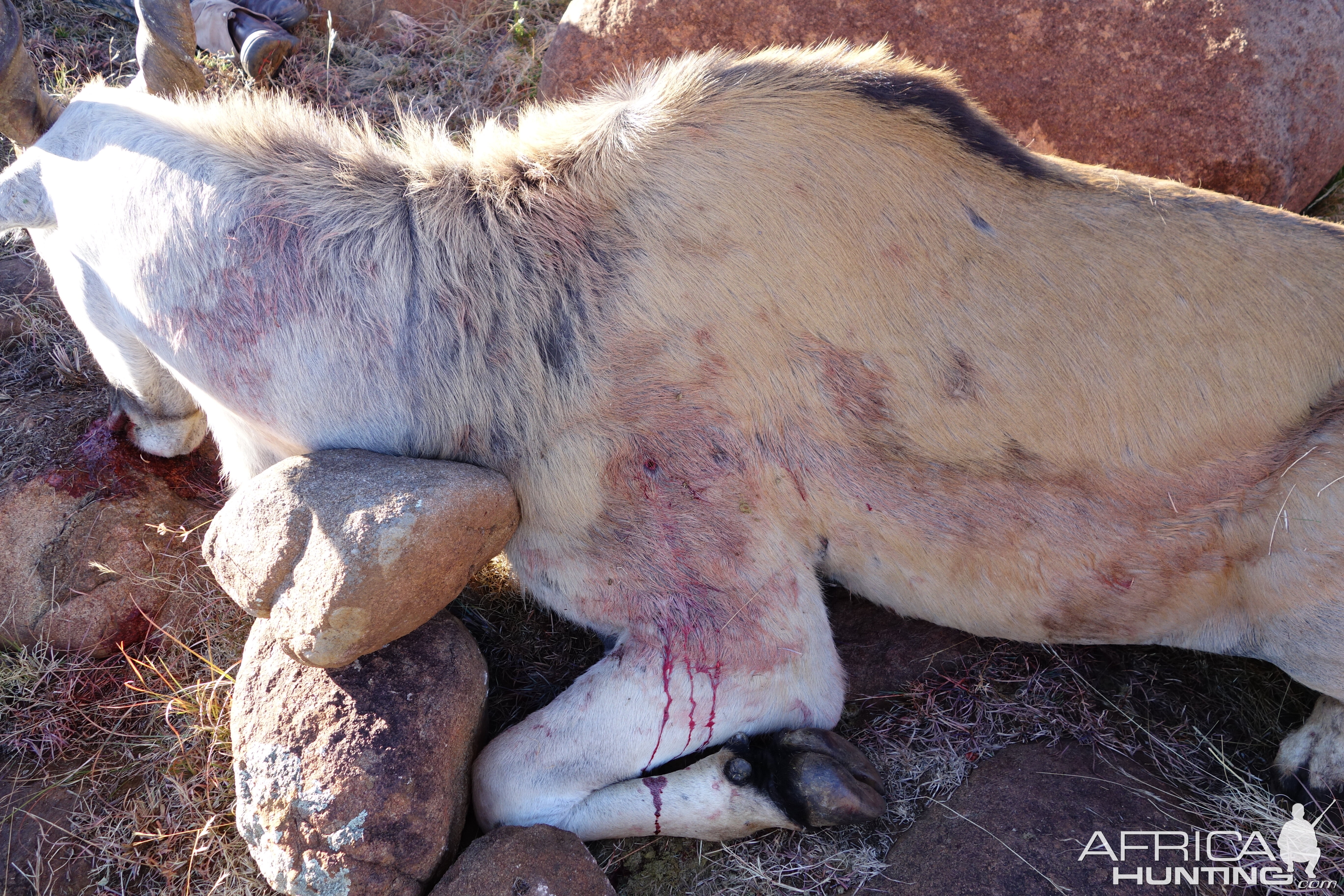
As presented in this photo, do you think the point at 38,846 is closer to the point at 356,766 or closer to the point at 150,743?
the point at 150,743

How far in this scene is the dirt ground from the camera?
2512mm

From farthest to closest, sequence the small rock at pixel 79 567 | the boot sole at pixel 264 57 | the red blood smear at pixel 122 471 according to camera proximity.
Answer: the boot sole at pixel 264 57 → the red blood smear at pixel 122 471 → the small rock at pixel 79 567

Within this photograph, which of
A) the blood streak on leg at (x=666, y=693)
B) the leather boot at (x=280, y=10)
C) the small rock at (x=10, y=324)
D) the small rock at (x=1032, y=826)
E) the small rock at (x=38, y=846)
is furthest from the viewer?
the leather boot at (x=280, y=10)

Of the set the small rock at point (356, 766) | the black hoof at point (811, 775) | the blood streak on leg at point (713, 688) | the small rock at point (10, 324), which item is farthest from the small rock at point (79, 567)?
the black hoof at point (811, 775)

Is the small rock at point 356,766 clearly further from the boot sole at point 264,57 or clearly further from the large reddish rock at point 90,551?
the boot sole at point 264,57

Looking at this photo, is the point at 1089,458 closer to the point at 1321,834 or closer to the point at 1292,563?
the point at 1292,563

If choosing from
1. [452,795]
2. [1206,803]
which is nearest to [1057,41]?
[1206,803]

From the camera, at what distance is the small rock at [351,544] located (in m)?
2.17

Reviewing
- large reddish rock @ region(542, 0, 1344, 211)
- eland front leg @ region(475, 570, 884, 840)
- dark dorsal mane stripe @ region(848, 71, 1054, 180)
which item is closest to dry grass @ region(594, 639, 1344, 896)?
eland front leg @ region(475, 570, 884, 840)

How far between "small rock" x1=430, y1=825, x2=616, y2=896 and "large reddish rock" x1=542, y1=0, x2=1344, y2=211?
113 inches

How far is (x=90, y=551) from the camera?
10.3ft

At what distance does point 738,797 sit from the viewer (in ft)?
8.02

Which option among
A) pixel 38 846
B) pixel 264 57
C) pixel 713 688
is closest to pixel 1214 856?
pixel 713 688

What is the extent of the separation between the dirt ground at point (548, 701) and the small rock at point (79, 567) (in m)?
0.07
